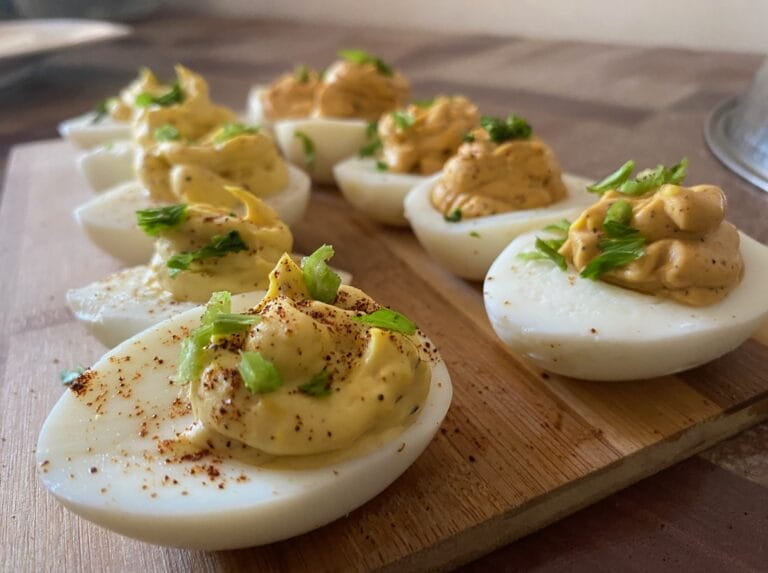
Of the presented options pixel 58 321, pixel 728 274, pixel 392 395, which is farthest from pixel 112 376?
pixel 728 274

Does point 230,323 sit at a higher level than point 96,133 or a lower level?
higher

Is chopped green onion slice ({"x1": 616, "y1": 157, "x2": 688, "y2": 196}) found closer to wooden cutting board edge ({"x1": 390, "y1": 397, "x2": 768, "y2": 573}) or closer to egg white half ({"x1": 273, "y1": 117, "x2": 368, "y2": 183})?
wooden cutting board edge ({"x1": 390, "y1": 397, "x2": 768, "y2": 573})

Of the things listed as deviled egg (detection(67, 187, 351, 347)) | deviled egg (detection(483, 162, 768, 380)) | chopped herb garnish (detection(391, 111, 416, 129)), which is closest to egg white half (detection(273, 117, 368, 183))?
chopped herb garnish (detection(391, 111, 416, 129))

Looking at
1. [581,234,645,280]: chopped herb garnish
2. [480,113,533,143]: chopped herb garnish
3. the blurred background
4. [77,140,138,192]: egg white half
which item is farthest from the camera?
the blurred background

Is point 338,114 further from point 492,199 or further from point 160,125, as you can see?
point 492,199

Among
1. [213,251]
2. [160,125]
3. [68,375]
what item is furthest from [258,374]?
[160,125]

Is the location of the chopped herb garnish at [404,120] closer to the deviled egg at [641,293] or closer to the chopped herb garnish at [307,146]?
the chopped herb garnish at [307,146]
